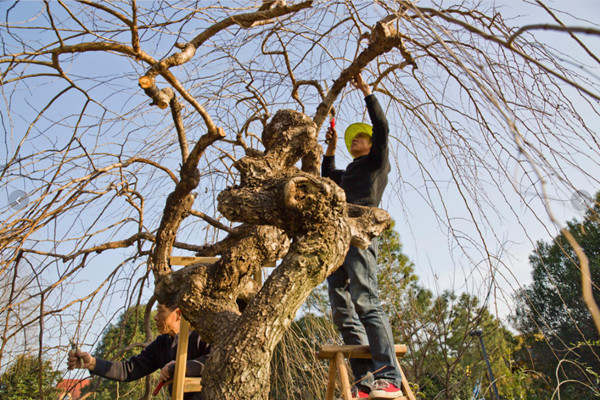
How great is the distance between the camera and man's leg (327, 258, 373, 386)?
93.1 inches

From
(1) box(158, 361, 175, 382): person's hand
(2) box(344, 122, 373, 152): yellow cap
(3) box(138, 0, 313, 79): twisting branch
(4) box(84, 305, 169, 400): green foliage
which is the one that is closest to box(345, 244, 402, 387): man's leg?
(2) box(344, 122, 373, 152): yellow cap

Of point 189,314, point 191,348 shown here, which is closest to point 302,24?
point 189,314

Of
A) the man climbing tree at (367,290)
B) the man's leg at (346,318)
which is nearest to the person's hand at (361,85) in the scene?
the man climbing tree at (367,290)

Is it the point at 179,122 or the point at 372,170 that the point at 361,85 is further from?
the point at 179,122

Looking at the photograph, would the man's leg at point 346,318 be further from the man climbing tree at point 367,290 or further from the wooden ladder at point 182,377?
the wooden ladder at point 182,377

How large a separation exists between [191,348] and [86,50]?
181 centimetres

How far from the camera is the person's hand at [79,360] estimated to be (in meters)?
2.32

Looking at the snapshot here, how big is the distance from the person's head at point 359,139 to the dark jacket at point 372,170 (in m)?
0.23

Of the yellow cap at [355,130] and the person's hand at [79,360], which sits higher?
the yellow cap at [355,130]

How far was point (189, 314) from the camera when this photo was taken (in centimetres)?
192

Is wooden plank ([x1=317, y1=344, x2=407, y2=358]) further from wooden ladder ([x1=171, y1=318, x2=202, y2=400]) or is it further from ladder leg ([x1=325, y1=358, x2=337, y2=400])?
wooden ladder ([x1=171, y1=318, x2=202, y2=400])

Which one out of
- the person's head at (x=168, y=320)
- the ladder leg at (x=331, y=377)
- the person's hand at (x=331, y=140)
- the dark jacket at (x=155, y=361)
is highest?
the person's hand at (x=331, y=140)

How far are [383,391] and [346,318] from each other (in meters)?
0.53

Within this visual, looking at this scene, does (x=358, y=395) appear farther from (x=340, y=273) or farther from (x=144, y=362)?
(x=144, y=362)
